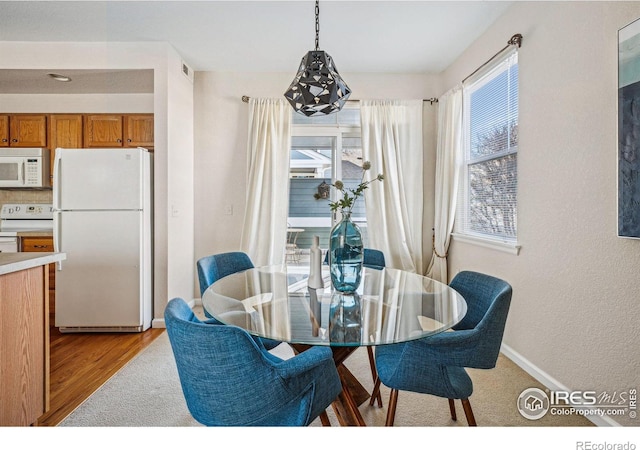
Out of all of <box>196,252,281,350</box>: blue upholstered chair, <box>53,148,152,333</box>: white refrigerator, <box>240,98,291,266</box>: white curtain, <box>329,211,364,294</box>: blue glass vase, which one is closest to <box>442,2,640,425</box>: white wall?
<box>329,211,364,294</box>: blue glass vase

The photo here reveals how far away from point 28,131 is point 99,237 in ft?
5.54

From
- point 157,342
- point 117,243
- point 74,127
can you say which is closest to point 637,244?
point 157,342

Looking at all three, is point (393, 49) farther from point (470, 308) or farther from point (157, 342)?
point (157, 342)

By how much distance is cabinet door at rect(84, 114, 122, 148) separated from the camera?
12.3ft

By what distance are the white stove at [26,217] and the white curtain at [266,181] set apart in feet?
7.17

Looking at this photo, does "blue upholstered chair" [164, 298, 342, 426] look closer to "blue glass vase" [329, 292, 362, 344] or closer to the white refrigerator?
"blue glass vase" [329, 292, 362, 344]

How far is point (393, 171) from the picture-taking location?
151 inches

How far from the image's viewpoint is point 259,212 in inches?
152

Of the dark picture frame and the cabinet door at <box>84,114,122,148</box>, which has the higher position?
the cabinet door at <box>84,114,122,148</box>

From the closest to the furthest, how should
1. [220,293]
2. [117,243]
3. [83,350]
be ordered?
[220,293], [83,350], [117,243]

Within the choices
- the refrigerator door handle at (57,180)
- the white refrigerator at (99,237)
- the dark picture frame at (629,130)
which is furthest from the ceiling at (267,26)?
the dark picture frame at (629,130)

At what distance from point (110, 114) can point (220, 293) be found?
308 centimetres

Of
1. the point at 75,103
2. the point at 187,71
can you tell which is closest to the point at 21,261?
the point at 187,71

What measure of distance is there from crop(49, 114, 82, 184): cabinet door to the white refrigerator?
0.73 metres
